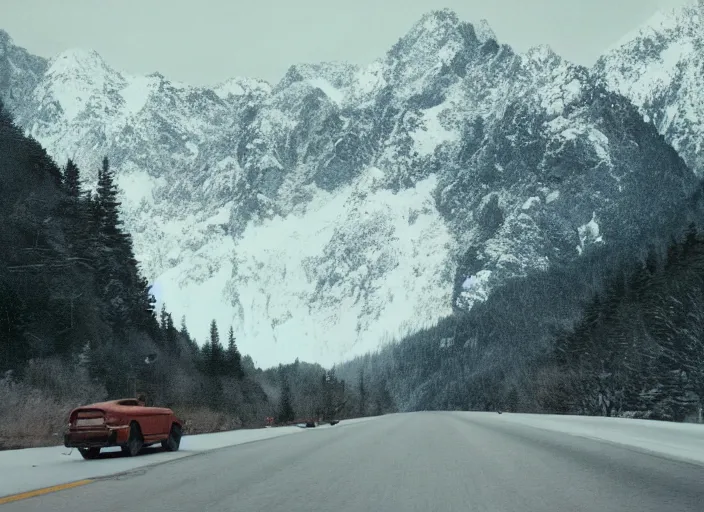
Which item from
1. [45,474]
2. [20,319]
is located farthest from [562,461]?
[20,319]

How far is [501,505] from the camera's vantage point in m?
8.27

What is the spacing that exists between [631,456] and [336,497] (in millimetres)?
7621

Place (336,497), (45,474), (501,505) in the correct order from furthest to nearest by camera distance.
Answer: (45,474)
(336,497)
(501,505)

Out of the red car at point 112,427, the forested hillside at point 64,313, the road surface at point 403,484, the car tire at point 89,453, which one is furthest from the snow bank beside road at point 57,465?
the forested hillside at point 64,313

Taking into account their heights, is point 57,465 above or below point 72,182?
below

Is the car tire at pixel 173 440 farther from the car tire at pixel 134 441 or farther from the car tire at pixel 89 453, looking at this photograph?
the car tire at pixel 89 453

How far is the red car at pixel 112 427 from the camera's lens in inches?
595

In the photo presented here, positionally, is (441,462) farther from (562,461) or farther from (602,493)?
(602,493)

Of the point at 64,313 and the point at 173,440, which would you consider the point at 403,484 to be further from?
the point at 64,313

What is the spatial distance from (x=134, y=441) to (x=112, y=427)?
0.90 meters

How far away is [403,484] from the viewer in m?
10.2

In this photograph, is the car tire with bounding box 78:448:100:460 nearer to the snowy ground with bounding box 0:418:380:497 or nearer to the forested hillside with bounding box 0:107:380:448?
the snowy ground with bounding box 0:418:380:497

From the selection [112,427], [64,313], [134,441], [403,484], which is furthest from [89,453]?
[64,313]

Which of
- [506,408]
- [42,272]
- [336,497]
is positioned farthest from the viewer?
[506,408]
